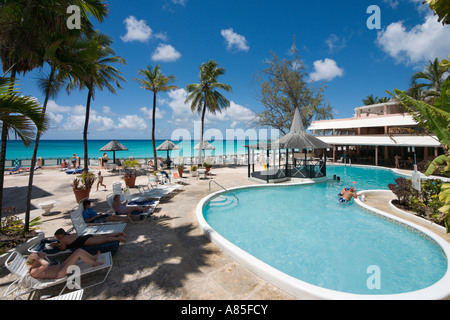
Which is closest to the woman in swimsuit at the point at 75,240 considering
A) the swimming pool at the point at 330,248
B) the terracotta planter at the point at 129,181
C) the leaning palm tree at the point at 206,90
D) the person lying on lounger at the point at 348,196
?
Result: the swimming pool at the point at 330,248

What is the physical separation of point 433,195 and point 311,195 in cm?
547

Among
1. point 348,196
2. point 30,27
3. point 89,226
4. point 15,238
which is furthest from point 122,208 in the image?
point 348,196

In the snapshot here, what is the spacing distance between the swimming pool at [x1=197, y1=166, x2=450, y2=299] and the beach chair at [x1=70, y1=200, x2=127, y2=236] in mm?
2477

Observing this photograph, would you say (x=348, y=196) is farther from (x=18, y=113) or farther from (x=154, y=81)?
(x=154, y=81)

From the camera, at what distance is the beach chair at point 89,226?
538 cm

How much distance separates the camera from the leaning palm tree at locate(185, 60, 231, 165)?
22.7 m

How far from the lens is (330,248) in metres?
6.11

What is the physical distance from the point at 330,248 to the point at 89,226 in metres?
7.11

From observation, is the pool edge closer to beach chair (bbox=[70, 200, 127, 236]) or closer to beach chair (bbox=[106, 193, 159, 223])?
beach chair (bbox=[70, 200, 127, 236])
